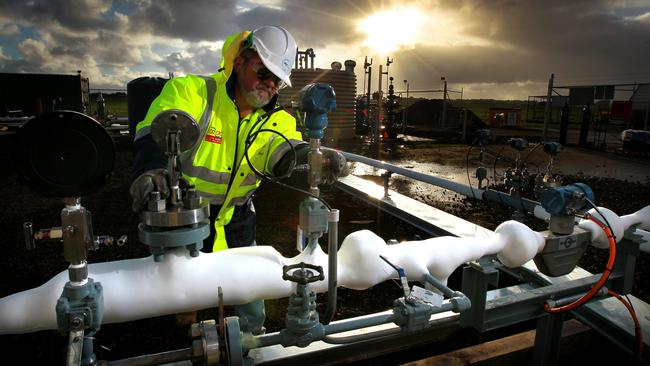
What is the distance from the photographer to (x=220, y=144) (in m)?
2.26

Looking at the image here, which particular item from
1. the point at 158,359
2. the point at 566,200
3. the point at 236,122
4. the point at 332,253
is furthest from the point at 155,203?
the point at 566,200

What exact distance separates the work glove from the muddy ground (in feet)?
4.38

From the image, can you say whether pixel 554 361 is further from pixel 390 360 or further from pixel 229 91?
pixel 229 91

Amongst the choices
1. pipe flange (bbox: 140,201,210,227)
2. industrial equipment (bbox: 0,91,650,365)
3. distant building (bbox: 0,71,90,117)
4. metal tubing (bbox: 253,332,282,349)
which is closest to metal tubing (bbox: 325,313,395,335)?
industrial equipment (bbox: 0,91,650,365)

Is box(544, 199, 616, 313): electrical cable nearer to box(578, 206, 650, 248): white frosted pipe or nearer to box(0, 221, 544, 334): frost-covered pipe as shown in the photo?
box(578, 206, 650, 248): white frosted pipe

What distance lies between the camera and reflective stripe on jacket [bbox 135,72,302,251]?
2.12 meters

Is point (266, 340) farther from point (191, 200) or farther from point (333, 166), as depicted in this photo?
point (333, 166)

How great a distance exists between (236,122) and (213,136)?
166 millimetres

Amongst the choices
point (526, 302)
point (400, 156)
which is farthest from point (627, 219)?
point (400, 156)

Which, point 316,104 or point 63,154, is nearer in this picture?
point 63,154

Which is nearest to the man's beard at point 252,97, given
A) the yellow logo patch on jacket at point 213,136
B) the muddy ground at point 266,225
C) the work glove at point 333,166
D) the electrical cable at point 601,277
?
the yellow logo patch on jacket at point 213,136

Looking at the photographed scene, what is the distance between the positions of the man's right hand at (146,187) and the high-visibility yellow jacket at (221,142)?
70cm

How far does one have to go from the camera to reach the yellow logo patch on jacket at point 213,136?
2.20 meters

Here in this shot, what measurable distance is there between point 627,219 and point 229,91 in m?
2.64
